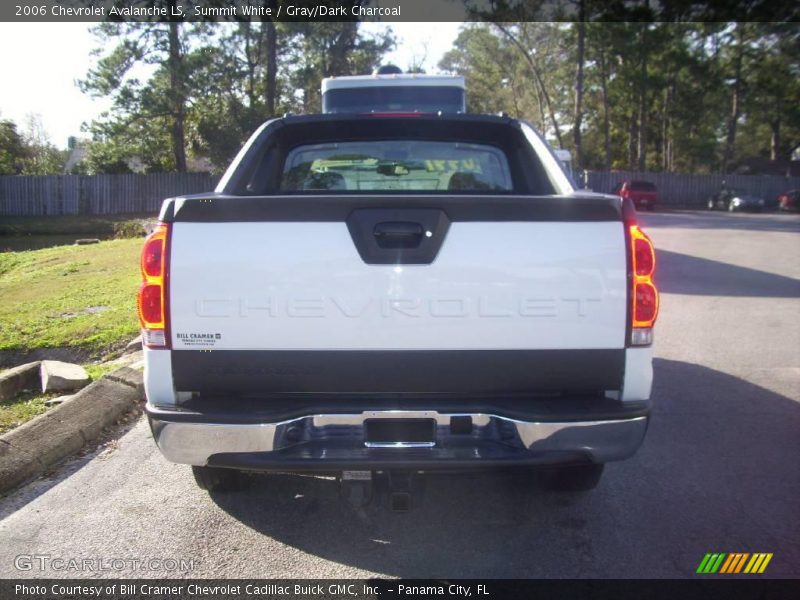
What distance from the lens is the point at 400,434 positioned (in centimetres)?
294

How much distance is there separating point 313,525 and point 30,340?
5379mm

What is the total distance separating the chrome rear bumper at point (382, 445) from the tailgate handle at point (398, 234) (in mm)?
689

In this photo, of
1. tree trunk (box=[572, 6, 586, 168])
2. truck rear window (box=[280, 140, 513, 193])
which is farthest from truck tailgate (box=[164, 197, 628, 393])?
tree trunk (box=[572, 6, 586, 168])

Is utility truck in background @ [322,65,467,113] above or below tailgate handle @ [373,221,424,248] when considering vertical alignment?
above

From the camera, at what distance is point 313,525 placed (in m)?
3.69

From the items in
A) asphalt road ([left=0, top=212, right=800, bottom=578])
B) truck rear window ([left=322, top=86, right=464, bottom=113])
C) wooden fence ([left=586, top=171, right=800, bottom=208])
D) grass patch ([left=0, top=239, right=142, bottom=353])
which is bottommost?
asphalt road ([left=0, top=212, right=800, bottom=578])

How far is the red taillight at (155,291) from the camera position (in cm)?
293

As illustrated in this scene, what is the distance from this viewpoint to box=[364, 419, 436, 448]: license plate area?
293 centimetres

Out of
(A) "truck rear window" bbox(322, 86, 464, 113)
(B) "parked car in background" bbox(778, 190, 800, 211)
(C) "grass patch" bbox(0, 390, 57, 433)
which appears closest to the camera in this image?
(C) "grass patch" bbox(0, 390, 57, 433)

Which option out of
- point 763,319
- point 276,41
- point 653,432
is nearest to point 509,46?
A: point 276,41

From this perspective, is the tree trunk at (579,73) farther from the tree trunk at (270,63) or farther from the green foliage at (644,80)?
the tree trunk at (270,63)

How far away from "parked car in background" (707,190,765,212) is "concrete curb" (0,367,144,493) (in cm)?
3937

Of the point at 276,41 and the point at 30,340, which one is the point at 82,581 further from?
the point at 276,41

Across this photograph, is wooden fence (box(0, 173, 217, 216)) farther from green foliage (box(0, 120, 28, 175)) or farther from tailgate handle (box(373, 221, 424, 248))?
tailgate handle (box(373, 221, 424, 248))
